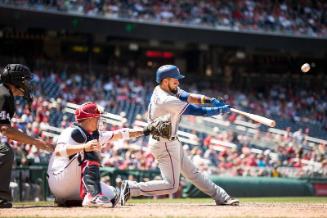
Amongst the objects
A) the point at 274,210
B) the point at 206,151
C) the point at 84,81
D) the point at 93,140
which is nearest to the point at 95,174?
the point at 93,140

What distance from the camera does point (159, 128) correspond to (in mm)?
8406

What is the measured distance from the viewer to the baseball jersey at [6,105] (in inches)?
330

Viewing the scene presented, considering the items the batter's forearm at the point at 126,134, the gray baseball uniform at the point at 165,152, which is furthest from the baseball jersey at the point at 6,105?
the gray baseball uniform at the point at 165,152

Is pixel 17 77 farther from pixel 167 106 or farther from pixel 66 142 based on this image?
pixel 167 106

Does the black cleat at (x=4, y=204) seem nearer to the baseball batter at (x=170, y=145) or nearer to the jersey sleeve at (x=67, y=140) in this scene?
the jersey sleeve at (x=67, y=140)

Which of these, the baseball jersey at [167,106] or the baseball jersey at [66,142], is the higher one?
the baseball jersey at [167,106]

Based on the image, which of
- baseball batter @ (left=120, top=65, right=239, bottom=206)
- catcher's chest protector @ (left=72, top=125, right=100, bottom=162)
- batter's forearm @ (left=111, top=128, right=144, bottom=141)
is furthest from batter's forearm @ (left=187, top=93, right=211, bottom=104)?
catcher's chest protector @ (left=72, top=125, right=100, bottom=162)

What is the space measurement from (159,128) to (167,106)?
0.65 m

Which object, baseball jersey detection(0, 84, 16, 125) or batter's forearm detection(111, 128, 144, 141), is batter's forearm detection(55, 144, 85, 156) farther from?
baseball jersey detection(0, 84, 16, 125)

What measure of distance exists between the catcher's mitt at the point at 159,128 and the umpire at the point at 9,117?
1151 mm

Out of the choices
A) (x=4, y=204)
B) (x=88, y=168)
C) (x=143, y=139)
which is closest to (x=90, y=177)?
(x=88, y=168)

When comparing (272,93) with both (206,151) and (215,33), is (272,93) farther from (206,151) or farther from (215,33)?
Result: (206,151)

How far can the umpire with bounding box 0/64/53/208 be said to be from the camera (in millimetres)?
8383

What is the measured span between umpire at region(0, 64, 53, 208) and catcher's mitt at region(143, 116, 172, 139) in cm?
115
